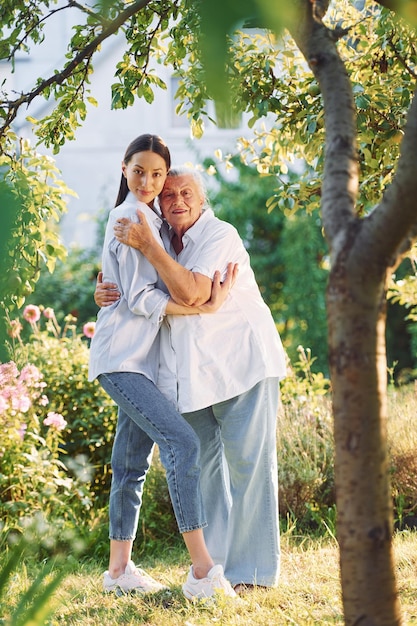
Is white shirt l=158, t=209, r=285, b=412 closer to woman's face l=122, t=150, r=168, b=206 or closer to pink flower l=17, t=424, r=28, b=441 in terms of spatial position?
woman's face l=122, t=150, r=168, b=206

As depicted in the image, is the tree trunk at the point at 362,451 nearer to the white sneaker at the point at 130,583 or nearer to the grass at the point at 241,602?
the grass at the point at 241,602

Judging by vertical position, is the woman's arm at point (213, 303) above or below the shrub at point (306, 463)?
above

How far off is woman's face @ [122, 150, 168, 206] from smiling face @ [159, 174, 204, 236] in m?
0.09

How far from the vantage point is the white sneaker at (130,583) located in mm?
3270

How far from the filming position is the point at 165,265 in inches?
119

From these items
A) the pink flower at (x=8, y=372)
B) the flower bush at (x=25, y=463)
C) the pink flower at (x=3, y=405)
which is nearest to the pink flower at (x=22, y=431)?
the flower bush at (x=25, y=463)

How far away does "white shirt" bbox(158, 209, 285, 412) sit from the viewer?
3199 mm

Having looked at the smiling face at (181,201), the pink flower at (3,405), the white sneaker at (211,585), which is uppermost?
the smiling face at (181,201)

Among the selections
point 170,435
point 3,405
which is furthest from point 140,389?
point 3,405

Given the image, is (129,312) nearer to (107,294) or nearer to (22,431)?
(107,294)

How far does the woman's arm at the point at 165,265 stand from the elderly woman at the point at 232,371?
0.05 feet

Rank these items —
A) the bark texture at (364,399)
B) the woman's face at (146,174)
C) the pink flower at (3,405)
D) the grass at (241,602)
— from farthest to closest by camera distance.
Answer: the pink flower at (3,405) < the woman's face at (146,174) < the grass at (241,602) < the bark texture at (364,399)

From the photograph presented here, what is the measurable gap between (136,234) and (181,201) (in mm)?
342

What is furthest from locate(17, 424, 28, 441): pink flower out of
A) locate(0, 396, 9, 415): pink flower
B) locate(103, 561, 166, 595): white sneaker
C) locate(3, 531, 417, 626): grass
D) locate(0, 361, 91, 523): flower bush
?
locate(103, 561, 166, 595): white sneaker
